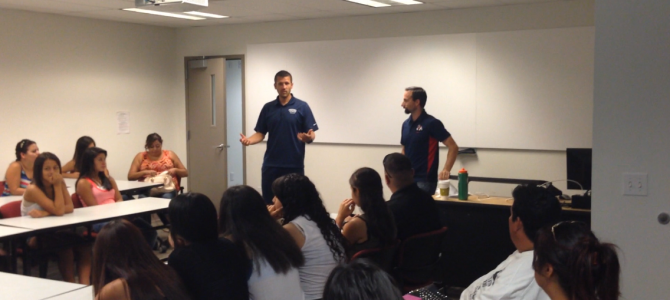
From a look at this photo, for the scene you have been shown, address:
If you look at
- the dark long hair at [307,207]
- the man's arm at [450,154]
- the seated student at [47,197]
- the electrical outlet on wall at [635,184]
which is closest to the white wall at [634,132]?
the electrical outlet on wall at [635,184]

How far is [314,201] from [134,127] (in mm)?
5656

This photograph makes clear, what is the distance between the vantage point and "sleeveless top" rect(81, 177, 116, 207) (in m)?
5.09

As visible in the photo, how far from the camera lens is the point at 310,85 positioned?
737cm

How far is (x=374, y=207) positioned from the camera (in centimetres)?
316

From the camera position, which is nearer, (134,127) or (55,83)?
(55,83)

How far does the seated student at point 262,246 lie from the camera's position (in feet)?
8.32

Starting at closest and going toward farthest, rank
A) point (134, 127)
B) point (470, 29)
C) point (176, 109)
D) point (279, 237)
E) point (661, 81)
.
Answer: point (279, 237) < point (661, 81) < point (470, 29) < point (134, 127) < point (176, 109)

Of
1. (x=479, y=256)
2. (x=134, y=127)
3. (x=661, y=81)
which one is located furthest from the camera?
(x=134, y=127)

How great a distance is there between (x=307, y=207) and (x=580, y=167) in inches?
95.9

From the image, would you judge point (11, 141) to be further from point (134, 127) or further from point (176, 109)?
point (176, 109)

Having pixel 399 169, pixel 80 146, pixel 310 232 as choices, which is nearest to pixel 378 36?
pixel 80 146

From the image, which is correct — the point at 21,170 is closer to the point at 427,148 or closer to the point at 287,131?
the point at 287,131

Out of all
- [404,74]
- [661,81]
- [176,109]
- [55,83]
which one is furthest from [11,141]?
[661,81]

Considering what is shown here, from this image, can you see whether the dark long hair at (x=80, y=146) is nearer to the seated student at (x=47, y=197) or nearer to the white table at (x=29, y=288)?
the seated student at (x=47, y=197)
